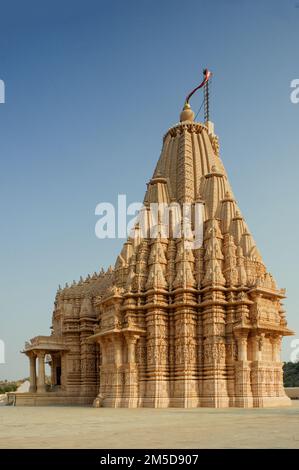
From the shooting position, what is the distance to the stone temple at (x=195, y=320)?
31.5m

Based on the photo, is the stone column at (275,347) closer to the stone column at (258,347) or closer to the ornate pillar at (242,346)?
the stone column at (258,347)

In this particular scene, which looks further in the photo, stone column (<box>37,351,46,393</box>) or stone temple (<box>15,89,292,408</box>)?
stone column (<box>37,351,46,393</box>)

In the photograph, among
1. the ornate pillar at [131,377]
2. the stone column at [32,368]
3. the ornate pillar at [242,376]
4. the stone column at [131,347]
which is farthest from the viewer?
the stone column at [32,368]

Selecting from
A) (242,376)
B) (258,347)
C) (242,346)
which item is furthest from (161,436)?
(258,347)

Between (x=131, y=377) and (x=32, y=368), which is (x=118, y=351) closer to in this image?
(x=131, y=377)

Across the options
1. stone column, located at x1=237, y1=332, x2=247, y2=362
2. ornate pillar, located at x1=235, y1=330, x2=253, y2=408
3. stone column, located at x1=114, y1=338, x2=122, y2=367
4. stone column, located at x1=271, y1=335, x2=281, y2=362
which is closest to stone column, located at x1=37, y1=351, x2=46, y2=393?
stone column, located at x1=114, y1=338, x2=122, y2=367

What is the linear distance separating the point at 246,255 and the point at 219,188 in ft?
20.9

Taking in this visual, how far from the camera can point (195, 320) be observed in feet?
109

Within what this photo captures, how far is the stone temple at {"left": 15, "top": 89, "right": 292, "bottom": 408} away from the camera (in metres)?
31.5

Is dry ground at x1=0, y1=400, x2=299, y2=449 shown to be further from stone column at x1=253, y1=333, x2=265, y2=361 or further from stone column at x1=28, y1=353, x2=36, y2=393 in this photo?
stone column at x1=28, y1=353, x2=36, y2=393

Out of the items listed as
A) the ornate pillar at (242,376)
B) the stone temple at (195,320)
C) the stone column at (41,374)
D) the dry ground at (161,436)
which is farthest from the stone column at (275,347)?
the stone column at (41,374)
